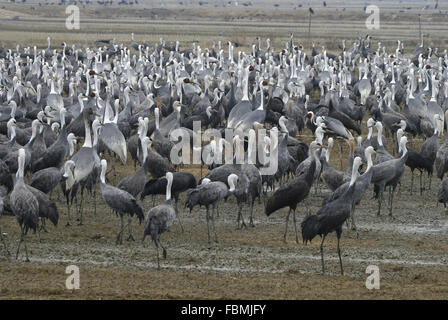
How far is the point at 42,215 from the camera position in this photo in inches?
528

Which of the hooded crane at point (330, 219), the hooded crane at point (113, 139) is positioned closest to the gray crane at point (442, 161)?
the hooded crane at point (330, 219)

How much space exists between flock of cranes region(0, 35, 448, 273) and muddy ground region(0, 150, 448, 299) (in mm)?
302

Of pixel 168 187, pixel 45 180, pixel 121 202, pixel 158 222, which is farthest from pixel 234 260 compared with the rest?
pixel 45 180

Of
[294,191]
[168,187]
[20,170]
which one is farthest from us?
[294,191]

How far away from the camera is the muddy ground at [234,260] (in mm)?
10609

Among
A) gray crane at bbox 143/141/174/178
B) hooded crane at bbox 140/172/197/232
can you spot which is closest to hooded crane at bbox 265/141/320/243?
hooded crane at bbox 140/172/197/232

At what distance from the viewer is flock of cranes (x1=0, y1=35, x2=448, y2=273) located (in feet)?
44.7

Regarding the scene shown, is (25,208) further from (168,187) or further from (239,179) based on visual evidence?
(239,179)

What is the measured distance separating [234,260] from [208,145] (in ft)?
16.6

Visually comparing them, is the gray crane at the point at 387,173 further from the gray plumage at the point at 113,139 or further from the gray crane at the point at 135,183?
the gray plumage at the point at 113,139

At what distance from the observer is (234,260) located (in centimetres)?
1270

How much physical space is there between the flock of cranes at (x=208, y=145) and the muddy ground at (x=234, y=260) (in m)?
0.30

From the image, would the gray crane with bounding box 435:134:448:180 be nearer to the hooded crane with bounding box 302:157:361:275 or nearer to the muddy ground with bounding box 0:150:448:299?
the muddy ground with bounding box 0:150:448:299
